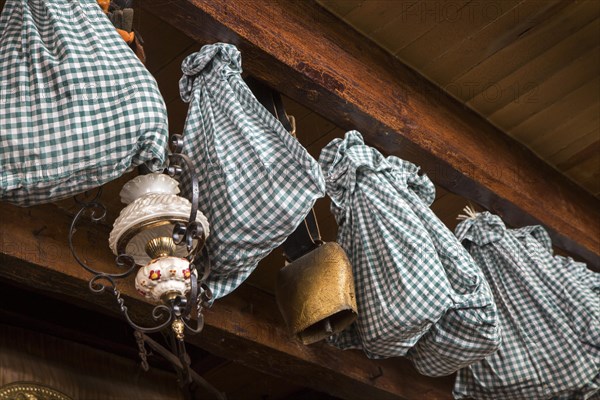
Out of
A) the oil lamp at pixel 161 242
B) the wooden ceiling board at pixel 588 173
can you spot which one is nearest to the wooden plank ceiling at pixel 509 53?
the wooden ceiling board at pixel 588 173

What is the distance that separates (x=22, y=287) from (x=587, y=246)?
70.6 inches

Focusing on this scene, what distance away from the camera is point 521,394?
7.56 ft

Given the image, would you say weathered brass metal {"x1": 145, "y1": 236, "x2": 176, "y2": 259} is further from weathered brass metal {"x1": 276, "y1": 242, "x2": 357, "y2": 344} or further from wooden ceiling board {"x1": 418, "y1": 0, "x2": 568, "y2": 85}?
wooden ceiling board {"x1": 418, "y1": 0, "x2": 568, "y2": 85}

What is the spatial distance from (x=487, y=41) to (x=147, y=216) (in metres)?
1.30

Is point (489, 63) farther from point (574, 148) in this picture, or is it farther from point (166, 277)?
point (166, 277)

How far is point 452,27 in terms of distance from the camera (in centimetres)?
238

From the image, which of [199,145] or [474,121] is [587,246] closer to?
[474,121]

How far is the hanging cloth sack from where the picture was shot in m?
1.38

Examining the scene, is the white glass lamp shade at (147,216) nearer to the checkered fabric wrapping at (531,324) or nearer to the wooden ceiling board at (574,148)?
the checkered fabric wrapping at (531,324)

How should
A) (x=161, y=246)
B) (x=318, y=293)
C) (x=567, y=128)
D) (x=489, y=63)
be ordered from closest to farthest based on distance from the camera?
(x=161, y=246)
(x=318, y=293)
(x=489, y=63)
(x=567, y=128)

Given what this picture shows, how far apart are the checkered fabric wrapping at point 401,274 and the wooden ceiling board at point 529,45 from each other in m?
0.54

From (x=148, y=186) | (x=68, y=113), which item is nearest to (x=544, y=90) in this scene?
(x=148, y=186)

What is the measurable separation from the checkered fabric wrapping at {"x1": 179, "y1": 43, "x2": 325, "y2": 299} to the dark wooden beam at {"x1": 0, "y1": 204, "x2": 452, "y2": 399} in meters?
0.51

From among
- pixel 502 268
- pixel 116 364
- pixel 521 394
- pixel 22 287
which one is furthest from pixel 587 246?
pixel 22 287
